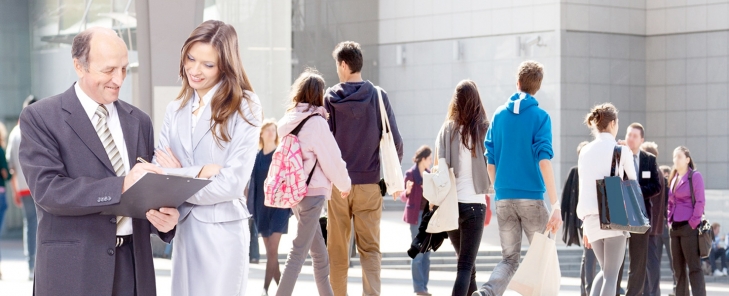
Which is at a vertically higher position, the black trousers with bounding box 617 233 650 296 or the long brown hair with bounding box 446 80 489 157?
the long brown hair with bounding box 446 80 489 157

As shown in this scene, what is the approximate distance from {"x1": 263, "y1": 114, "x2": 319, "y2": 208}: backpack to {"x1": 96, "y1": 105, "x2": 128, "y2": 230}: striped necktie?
2.91 m

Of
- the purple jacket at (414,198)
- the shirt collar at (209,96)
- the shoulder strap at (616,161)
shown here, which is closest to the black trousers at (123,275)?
the shirt collar at (209,96)

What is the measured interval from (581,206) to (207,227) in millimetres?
4216

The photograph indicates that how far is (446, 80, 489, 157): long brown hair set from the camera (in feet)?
23.7

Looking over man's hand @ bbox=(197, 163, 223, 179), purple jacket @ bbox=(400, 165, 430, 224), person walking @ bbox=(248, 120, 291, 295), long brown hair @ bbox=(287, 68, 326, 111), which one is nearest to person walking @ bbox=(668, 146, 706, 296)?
purple jacket @ bbox=(400, 165, 430, 224)

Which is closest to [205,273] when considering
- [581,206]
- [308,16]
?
[581,206]

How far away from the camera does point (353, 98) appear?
280 inches

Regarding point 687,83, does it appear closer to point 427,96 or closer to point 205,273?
point 427,96

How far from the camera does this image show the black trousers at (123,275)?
362cm

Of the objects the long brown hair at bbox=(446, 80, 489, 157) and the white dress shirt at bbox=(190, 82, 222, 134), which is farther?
the long brown hair at bbox=(446, 80, 489, 157)

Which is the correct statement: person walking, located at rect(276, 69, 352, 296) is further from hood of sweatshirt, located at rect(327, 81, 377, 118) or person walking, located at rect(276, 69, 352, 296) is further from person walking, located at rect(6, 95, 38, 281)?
person walking, located at rect(6, 95, 38, 281)

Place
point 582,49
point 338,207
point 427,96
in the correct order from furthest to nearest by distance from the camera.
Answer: point 427,96
point 582,49
point 338,207

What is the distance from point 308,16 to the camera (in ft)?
78.6

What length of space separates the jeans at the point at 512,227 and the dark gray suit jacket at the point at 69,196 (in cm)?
384
